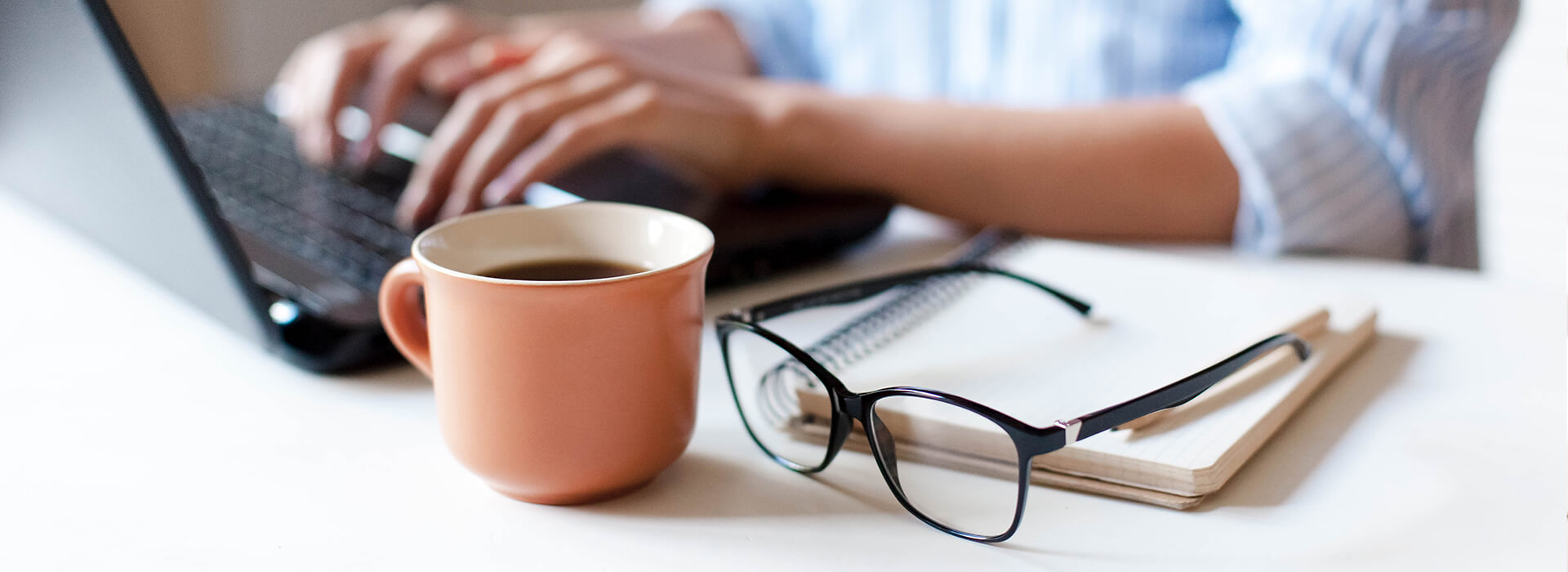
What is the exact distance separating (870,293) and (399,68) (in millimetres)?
525

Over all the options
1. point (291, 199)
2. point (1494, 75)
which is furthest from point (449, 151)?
point (1494, 75)

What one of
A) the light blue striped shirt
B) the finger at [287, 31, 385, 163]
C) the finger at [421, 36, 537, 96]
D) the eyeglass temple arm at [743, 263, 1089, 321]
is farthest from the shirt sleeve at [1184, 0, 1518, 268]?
the finger at [287, 31, 385, 163]

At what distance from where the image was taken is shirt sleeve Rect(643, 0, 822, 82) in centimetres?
109

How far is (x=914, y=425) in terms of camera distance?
394 millimetres

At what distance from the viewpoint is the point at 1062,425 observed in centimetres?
34

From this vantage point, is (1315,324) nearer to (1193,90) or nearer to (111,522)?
(1193,90)

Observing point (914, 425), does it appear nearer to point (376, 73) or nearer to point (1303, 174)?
point (1303, 174)

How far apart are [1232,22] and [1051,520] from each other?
0.67 m

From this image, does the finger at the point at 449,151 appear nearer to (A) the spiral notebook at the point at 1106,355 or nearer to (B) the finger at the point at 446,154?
(B) the finger at the point at 446,154

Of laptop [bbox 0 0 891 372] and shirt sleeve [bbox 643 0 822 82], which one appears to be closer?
laptop [bbox 0 0 891 372]

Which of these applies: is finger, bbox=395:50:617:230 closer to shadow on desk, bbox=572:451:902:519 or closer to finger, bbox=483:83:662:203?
finger, bbox=483:83:662:203

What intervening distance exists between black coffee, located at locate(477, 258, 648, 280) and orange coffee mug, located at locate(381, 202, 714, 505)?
1 cm

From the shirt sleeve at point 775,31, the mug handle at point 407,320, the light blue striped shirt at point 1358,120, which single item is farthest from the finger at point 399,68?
the light blue striped shirt at point 1358,120

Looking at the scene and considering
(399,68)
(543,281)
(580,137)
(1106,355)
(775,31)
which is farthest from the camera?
(775,31)
